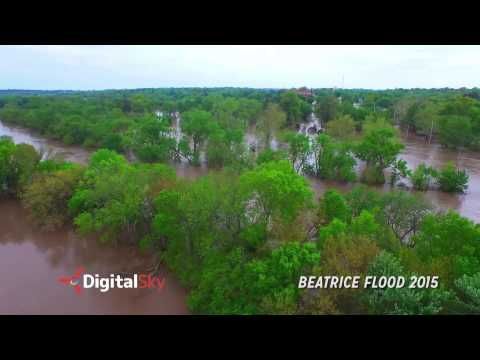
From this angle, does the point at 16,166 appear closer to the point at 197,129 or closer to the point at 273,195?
the point at 197,129

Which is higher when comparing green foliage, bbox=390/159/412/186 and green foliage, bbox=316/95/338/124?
green foliage, bbox=316/95/338/124

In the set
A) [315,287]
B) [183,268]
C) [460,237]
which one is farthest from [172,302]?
[460,237]

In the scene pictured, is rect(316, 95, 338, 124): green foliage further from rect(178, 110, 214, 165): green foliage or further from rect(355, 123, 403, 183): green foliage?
rect(178, 110, 214, 165): green foliage

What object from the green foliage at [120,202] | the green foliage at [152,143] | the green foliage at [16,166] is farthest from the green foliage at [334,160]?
the green foliage at [16,166]

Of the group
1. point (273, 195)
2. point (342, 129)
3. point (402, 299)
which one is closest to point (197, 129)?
Answer: point (342, 129)

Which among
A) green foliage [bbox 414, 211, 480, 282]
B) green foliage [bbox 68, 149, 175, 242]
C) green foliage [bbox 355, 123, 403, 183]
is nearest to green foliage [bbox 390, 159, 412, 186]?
green foliage [bbox 355, 123, 403, 183]
